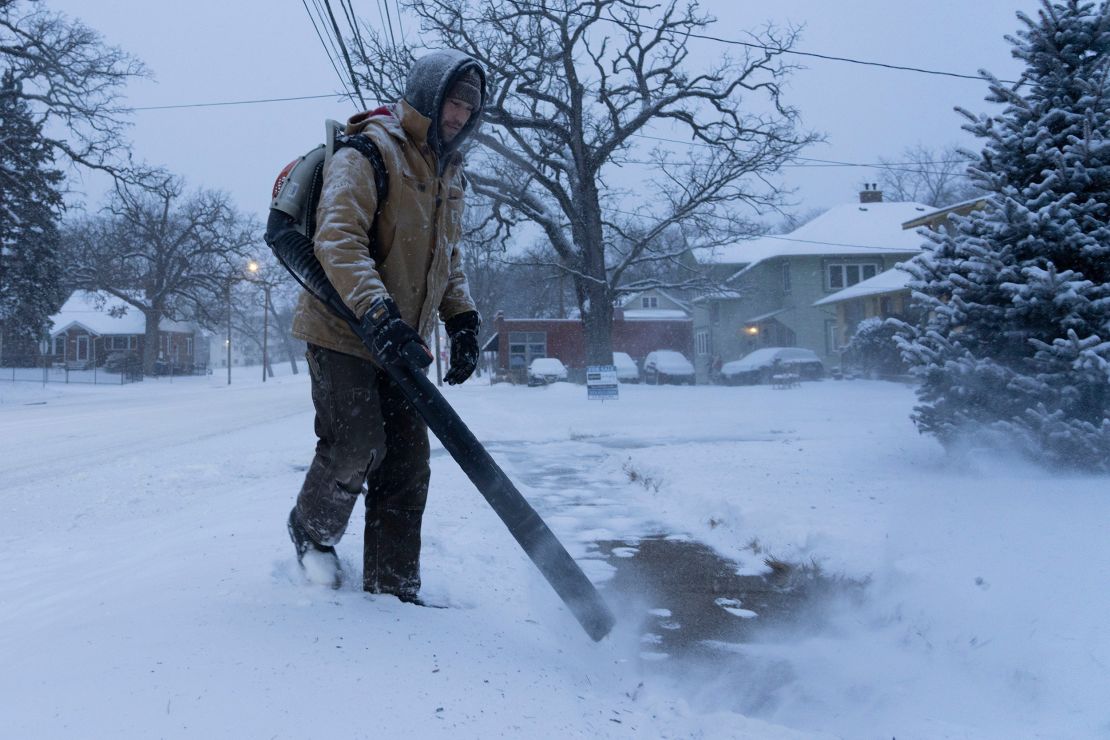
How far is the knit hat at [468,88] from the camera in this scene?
2576 millimetres

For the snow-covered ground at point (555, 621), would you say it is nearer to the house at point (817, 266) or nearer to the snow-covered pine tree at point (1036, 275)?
the snow-covered pine tree at point (1036, 275)

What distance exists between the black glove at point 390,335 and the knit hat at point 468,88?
2.73 ft

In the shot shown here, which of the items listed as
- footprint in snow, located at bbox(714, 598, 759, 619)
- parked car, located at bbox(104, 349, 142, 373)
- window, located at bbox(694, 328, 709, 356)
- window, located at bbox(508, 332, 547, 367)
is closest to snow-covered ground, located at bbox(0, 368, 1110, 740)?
footprint in snow, located at bbox(714, 598, 759, 619)

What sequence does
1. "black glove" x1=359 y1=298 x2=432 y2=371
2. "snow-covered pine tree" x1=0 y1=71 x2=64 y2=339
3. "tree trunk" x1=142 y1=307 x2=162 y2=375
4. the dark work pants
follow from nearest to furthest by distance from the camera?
1. "black glove" x1=359 y1=298 x2=432 y2=371
2. the dark work pants
3. "snow-covered pine tree" x1=0 y1=71 x2=64 y2=339
4. "tree trunk" x1=142 y1=307 x2=162 y2=375

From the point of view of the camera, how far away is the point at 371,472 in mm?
2615

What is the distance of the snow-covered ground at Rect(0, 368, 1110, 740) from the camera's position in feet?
5.88

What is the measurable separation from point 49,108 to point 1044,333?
94.4ft

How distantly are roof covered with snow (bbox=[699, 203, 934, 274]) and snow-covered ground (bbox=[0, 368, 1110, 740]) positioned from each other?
105 feet

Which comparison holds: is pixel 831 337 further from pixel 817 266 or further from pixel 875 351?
pixel 875 351

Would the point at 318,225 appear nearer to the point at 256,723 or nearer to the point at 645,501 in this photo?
the point at 256,723

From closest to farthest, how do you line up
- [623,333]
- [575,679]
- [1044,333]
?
Result: 1. [575,679]
2. [1044,333]
3. [623,333]

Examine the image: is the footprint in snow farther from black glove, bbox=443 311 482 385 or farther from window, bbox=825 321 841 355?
window, bbox=825 321 841 355

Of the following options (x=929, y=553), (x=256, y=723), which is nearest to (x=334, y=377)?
(x=256, y=723)

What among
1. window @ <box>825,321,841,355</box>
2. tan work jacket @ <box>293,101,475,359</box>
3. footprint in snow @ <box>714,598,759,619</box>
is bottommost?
footprint in snow @ <box>714,598,759,619</box>
